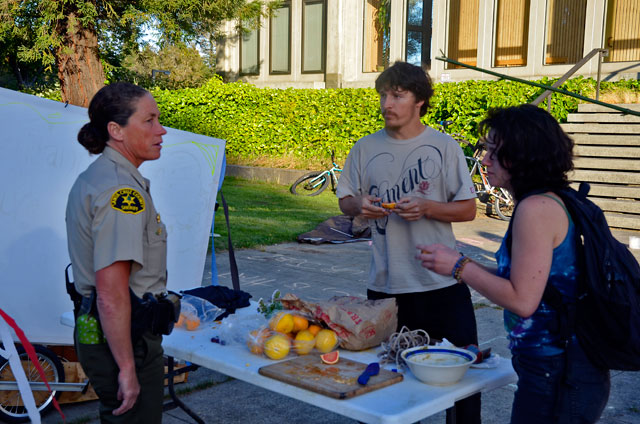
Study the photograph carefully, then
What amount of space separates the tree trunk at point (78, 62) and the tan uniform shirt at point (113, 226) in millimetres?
10414

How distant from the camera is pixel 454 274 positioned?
226cm

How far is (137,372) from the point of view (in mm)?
2463

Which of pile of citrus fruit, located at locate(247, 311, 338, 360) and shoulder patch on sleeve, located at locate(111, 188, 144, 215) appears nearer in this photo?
shoulder patch on sleeve, located at locate(111, 188, 144, 215)

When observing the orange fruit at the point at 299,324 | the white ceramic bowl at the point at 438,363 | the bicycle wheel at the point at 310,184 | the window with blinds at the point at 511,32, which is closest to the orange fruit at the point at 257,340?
the orange fruit at the point at 299,324

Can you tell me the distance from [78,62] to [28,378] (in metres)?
9.69

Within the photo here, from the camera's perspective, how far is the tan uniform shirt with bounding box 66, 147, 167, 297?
2271 mm

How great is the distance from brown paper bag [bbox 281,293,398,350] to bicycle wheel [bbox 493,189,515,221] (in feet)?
32.0

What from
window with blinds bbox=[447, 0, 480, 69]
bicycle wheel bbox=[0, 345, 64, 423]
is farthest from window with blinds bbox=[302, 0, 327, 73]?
bicycle wheel bbox=[0, 345, 64, 423]

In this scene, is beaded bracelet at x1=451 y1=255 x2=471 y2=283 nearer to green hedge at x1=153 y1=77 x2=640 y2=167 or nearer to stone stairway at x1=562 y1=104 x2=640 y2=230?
stone stairway at x1=562 y1=104 x2=640 y2=230

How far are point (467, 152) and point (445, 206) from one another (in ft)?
37.5

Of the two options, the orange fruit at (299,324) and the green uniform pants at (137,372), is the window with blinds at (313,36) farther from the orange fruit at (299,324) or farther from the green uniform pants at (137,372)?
the green uniform pants at (137,372)

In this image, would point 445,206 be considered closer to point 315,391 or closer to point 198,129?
point 315,391

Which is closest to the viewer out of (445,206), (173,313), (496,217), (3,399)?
(173,313)

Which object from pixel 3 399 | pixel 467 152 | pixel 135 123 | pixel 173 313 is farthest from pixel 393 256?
pixel 467 152
